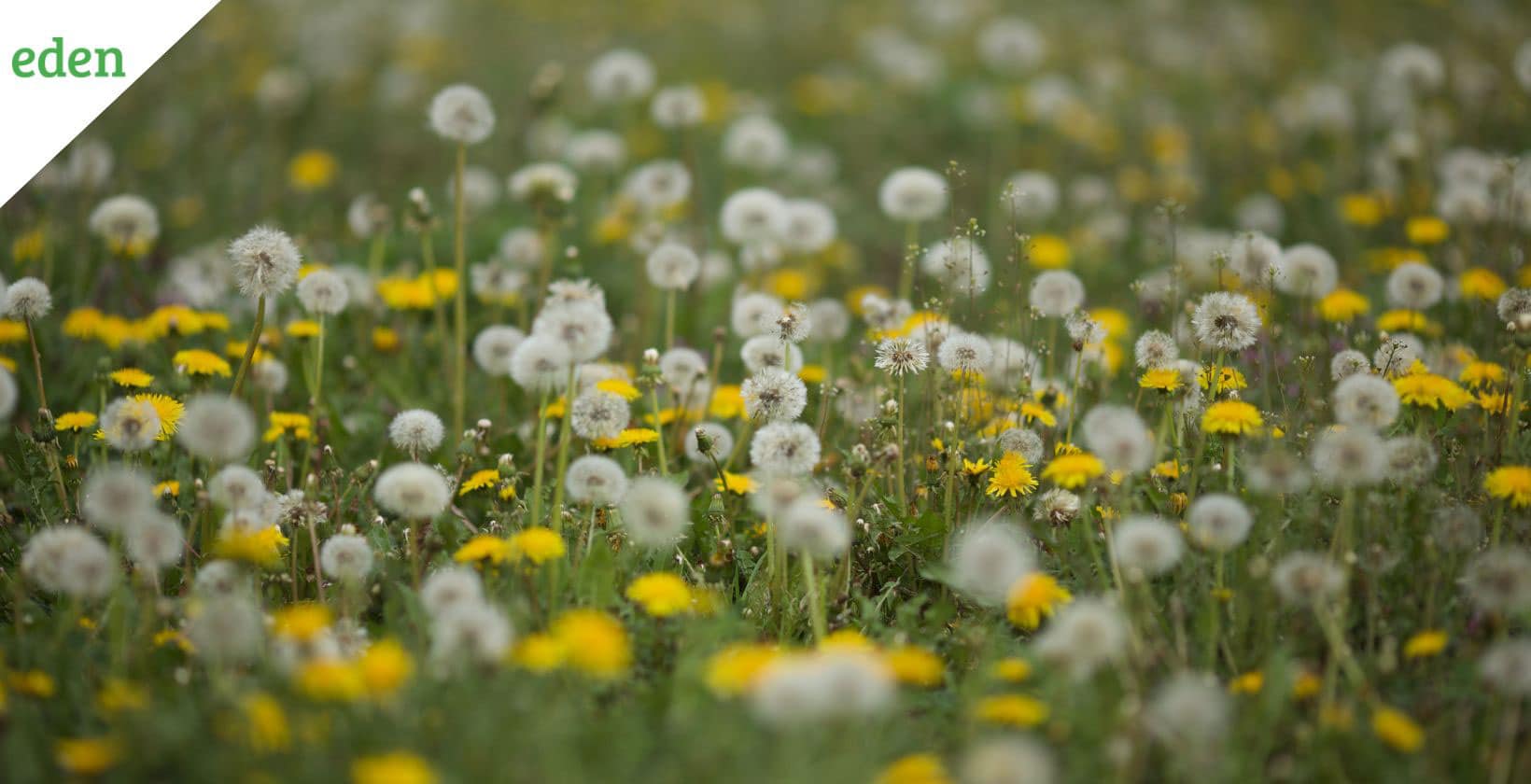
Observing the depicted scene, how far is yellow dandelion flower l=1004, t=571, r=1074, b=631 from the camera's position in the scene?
234 centimetres

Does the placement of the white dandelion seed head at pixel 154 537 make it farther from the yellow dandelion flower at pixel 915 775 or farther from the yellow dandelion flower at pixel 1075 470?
the yellow dandelion flower at pixel 1075 470

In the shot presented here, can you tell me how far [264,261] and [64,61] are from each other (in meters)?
1.74

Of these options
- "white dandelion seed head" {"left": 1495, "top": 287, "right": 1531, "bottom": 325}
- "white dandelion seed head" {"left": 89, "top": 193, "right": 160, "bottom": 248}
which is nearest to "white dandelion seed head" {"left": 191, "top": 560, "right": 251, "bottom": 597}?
"white dandelion seed head" {"left": 89, "top": 193, "right": 160, "bottom": 248}

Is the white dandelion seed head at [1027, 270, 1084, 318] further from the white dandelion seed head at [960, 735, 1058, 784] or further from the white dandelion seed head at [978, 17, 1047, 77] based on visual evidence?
the white dandelion seed head at [978, 17, 1047, 77]

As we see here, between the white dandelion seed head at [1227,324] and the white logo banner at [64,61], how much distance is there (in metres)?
3.25

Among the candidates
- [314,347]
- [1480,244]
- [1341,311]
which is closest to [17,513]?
[314,347]

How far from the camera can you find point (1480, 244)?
476 cm

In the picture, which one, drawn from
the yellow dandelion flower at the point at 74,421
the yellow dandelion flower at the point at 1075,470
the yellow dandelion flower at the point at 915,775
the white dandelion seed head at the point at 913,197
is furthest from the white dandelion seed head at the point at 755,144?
the yellow dandelion flower at the point at 915,775

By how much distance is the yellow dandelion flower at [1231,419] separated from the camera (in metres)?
2.70

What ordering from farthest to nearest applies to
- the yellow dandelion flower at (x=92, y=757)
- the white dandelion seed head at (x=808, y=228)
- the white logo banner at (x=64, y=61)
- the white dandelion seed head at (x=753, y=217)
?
1. the white dandelion seed head at (x=808, y=228)
2. the white dandelion seed head at (x=753, y=217)
3. the white logo banner at (x=64, y=61)
4. the yellow dandelion flower at (x=92, y=757)

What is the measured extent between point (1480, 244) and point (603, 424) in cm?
361

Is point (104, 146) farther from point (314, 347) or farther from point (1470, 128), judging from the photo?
point (1470, 128)

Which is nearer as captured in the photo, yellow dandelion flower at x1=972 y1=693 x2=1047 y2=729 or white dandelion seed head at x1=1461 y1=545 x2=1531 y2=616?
yellow dandelion flower at x1=972 y1=693 x2=1047 y2=729

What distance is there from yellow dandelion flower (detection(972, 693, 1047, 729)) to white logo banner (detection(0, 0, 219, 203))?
11.3 ft
